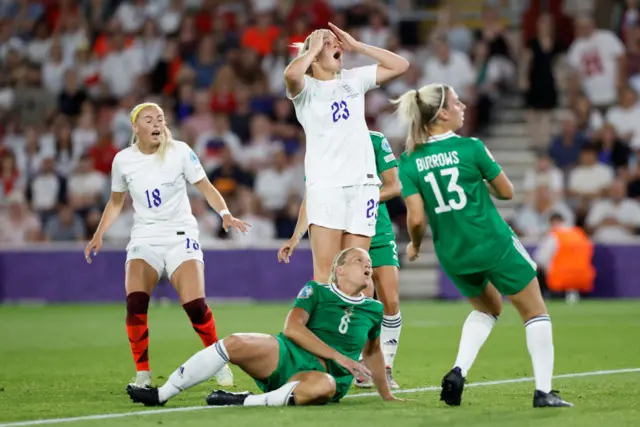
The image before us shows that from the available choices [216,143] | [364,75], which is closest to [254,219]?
[216,143]

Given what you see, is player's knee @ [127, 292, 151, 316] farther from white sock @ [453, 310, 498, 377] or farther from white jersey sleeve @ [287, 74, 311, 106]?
white sock @ [453, 310, 498, 377]

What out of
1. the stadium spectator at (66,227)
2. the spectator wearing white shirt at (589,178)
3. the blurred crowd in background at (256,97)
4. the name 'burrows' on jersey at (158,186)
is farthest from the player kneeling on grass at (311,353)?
the stadium spectator at (66,227)

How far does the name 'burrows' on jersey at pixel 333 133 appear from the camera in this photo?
891cm

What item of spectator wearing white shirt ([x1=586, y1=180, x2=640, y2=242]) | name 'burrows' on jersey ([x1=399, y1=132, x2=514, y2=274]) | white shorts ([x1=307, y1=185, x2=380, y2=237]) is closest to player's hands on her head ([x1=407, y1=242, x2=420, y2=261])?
name 'burrows' on jersey ([x1=399, y1=132, x2=514, y2=274])

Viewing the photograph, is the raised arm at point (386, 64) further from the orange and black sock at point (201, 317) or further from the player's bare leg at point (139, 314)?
the player's bare leg at point (139, 314)

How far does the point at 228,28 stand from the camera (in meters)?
24.0

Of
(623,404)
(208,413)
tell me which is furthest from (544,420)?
(208,413)

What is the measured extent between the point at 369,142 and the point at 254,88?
13774mm

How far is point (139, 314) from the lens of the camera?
9570 mm

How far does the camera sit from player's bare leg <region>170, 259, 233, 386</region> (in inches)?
380

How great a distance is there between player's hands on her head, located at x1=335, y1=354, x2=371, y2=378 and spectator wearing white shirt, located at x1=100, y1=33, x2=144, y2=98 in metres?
16.3

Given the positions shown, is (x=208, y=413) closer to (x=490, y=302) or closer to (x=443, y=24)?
(x=490, y=302)

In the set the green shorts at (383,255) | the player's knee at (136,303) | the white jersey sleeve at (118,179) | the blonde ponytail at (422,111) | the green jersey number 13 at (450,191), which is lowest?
the player's knee at (136,303)

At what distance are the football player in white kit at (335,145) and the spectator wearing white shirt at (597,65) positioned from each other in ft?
43.9
